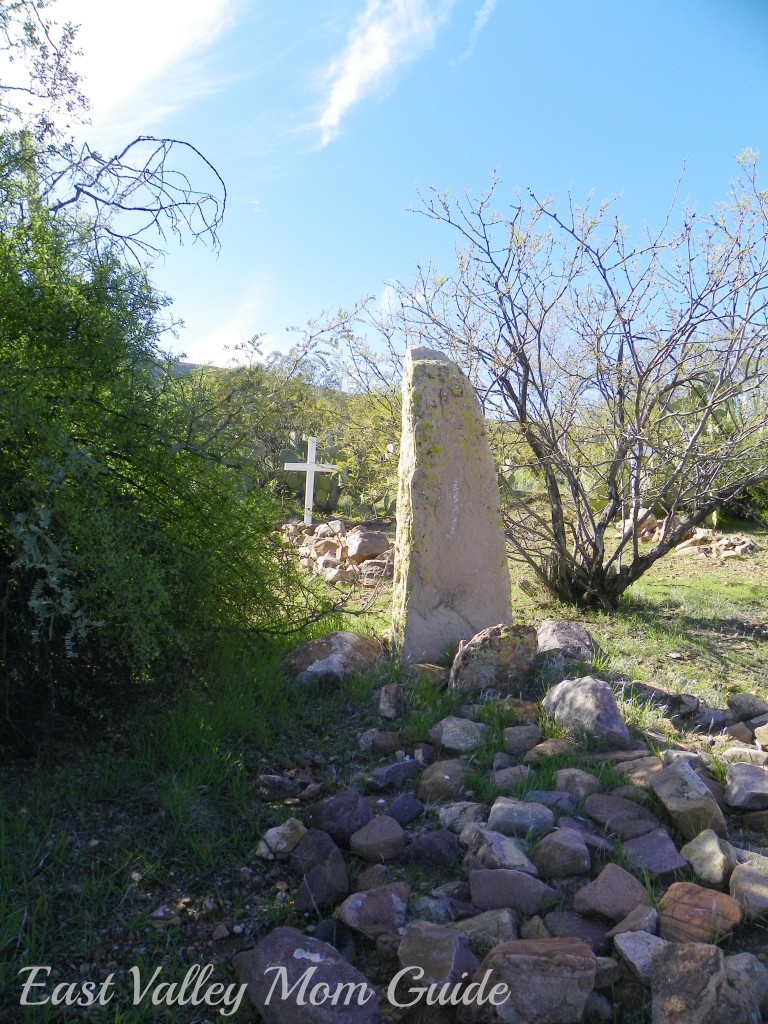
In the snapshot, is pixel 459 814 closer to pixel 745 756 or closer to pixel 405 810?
pixel 405 810

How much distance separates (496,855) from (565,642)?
2.27 metres

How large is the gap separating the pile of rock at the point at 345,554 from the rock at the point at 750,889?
4.82 m

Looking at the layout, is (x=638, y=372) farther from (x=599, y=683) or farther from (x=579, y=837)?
(x=579, y=837)

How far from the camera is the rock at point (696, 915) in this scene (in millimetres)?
2303

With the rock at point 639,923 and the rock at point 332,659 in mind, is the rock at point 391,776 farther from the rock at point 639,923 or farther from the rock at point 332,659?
the rock at point 639,923

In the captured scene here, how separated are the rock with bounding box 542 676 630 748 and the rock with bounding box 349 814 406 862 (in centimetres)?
108

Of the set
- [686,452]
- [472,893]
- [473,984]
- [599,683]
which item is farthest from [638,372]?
[473,984]

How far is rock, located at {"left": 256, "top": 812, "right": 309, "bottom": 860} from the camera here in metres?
2.87

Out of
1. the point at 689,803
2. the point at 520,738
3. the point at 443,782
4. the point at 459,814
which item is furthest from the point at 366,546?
the point at 689,803

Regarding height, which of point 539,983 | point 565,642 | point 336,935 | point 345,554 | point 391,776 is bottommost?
point 336,935

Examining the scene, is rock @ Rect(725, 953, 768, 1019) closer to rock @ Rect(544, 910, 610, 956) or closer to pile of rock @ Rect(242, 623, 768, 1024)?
pile of rock @ Rect(242, 623, 768, 1024)

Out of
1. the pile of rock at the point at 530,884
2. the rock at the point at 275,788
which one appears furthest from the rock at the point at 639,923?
the rock at the point at 275,788

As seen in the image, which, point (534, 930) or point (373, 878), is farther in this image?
point (373, 878)

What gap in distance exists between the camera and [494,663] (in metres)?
4.27
